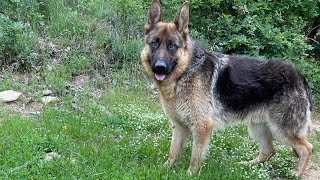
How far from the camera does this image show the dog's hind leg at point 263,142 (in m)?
5.67

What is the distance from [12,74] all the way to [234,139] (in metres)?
3.98

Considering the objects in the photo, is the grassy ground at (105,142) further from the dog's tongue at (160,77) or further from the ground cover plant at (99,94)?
the dog's tongue at (160,77)

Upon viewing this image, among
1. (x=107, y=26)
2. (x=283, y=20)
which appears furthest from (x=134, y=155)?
(x=283, y=20)

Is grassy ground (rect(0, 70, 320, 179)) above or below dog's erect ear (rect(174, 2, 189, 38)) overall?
below

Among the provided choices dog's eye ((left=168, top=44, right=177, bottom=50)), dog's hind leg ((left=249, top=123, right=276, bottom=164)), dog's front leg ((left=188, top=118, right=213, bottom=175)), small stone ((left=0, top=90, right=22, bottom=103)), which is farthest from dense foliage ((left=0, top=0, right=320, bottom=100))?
dog's front leg ((left=188, top=118, right=213, bottom=175))

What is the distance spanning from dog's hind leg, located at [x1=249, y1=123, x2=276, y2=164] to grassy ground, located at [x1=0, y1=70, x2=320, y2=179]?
0.13m

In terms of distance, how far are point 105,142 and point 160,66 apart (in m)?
1.39

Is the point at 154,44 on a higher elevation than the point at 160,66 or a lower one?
higher

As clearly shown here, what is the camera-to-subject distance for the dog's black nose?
188 inches

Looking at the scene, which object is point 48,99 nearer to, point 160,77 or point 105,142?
point 105,142

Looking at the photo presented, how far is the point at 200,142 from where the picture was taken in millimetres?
5016

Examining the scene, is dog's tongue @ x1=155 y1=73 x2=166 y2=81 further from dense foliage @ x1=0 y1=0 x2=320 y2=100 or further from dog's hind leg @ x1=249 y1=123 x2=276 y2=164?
dense foliage @ x1=0 y1=0 x2=320 y2=100

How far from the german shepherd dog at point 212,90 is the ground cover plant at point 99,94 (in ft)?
1.52

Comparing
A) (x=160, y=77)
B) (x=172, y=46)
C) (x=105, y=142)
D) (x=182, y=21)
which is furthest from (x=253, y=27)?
(x=105, y=142)
